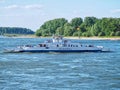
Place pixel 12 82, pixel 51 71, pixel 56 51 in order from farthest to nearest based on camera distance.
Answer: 1. pixel 56 51
2. pixel 51 71
3. pixel 12 82

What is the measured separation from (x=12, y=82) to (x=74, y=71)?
48.8 ft

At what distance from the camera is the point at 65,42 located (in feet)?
387

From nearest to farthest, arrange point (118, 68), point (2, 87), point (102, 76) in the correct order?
1. point (2, 87)
2. point (102, 76)
3. point (118, 68)

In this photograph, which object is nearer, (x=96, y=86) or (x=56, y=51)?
(x=96, y=86)

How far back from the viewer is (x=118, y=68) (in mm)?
71812

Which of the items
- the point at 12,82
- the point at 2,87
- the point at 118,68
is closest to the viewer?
the point at 2,87

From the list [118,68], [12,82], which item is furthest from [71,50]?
[12,82]

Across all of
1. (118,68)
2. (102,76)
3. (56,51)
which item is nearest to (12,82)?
(102,76)

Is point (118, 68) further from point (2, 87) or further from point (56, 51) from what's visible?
point (56, 51)

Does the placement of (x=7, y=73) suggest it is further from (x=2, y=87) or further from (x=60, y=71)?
(x=2, y=87)

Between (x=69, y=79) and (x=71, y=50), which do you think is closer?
(x=69, y=79)

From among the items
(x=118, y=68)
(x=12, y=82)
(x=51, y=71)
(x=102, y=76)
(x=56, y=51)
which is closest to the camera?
(x=12, y=82)

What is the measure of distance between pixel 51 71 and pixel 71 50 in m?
51.1

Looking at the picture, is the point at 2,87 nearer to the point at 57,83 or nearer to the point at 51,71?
the point at 57,83
